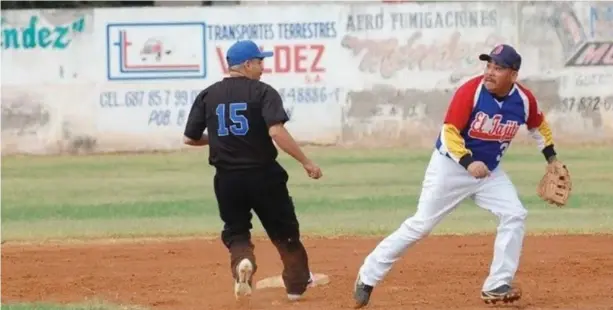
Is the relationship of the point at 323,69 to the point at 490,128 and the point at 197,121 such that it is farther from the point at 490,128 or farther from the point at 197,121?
the point at 490,128

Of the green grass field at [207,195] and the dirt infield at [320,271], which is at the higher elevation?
the dirt infield at [320,271]

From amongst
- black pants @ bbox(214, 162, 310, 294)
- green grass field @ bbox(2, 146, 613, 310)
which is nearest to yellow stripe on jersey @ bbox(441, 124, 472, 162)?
black pants @ bbox(214, 162, 310, 294)

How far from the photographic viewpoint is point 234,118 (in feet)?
28.9

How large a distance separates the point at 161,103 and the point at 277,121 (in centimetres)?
1711

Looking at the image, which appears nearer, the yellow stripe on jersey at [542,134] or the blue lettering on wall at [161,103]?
the yellow stripe on jersey at [542,134]

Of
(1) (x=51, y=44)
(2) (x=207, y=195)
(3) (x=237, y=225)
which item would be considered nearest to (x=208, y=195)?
(2) (x=207, y=195)

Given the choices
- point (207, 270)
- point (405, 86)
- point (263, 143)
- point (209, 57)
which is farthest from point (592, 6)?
point (263, 143)

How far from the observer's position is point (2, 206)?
1764 centimetres

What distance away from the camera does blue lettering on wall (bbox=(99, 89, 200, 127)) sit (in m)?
25.5

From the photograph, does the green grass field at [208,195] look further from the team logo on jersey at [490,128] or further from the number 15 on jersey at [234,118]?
the team logo on jersey at [490,128]

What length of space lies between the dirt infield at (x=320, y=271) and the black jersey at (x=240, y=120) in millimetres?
976

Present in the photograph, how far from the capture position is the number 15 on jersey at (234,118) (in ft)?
28.9

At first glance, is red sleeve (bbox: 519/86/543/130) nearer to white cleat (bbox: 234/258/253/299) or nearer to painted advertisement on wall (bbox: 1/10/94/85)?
white cleat (bbox: 234/258/253/299)

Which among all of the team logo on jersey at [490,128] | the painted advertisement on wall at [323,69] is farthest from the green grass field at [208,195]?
the team logo on jersey at [490,128]
